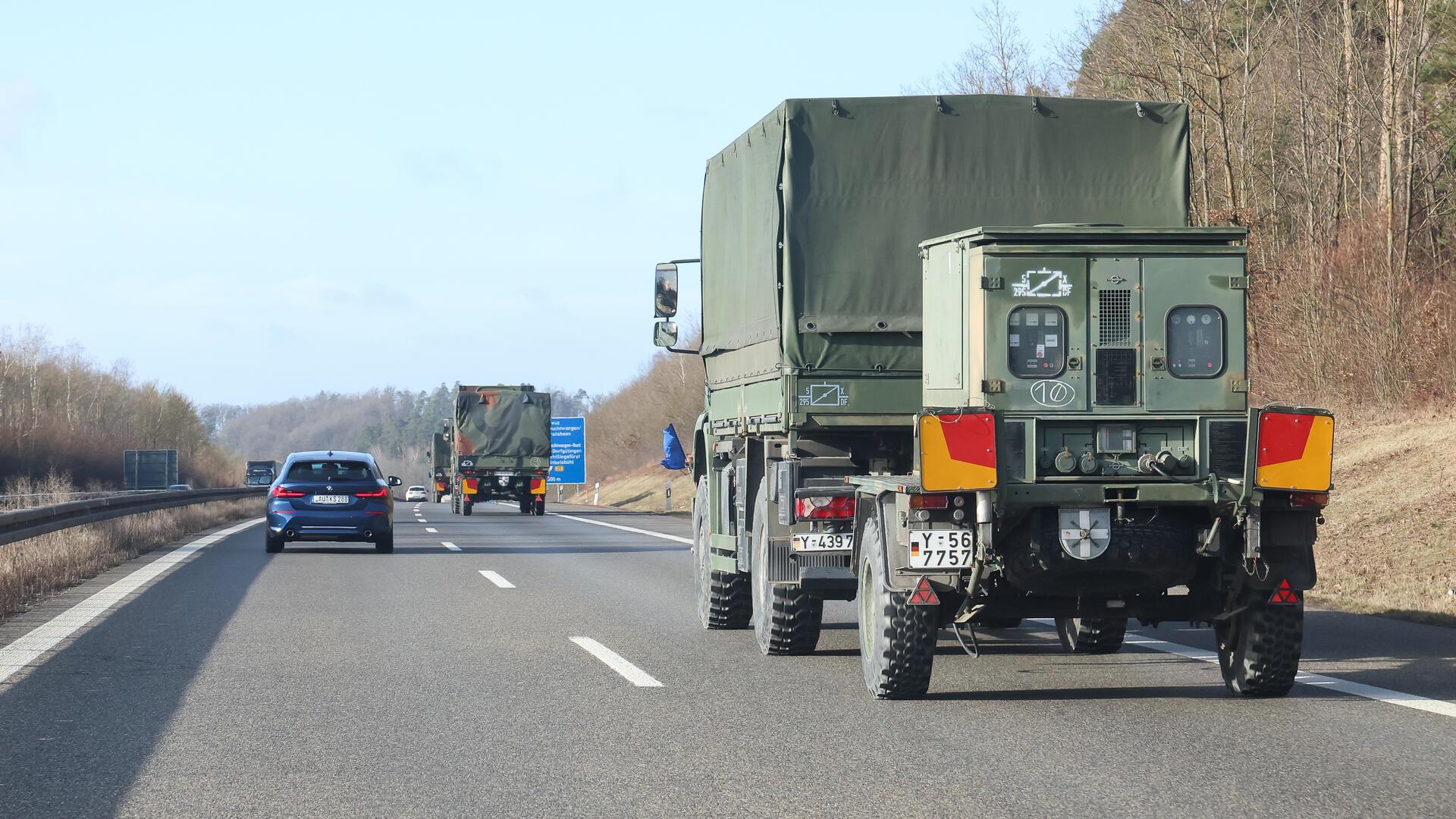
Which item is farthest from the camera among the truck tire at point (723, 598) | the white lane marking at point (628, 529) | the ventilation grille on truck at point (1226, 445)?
the white lane marking at point (628, 529)

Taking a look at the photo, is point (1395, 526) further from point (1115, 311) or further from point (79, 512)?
point (79, 512)

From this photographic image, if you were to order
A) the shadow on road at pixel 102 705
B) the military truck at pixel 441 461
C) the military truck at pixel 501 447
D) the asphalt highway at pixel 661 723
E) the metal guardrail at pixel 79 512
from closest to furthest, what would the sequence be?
the asphalt highway at pixel 661 723 → the shadow on road at pixel 102 705 → the metal guardrail at pixel 79 512 → the military truck at pixel 501 447 → the military truck at pixel 441 461

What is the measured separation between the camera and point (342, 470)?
71.6ft

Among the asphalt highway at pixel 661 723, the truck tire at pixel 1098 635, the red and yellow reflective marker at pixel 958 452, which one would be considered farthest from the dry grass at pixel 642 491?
the red and yellow reflective marker at pixel 958 452

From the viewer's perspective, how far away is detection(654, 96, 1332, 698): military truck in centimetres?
739

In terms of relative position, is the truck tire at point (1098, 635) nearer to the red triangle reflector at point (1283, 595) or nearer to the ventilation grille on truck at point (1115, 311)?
the red triangle reflector at point (1283, 595)

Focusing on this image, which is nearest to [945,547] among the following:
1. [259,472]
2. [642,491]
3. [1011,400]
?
[1011,400]

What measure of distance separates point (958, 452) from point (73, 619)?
26.2 feet

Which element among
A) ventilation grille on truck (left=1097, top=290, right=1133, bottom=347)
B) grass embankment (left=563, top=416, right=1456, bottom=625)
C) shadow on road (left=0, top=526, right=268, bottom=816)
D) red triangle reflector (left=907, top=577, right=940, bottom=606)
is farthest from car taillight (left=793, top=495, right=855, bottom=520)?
grass embankment (left=563, top=416, right=1456, bottom=625)

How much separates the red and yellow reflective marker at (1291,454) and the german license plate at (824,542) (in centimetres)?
278

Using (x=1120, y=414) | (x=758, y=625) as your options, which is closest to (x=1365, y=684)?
(x=1120, y=414)

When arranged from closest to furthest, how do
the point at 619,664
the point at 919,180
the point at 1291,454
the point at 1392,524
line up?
1. the point at 1291,454
2. the point at 619,664
3. the point at 919,180
4. the point at 1392,524

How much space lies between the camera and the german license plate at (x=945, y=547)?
7395mm

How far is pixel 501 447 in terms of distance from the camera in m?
42.0
